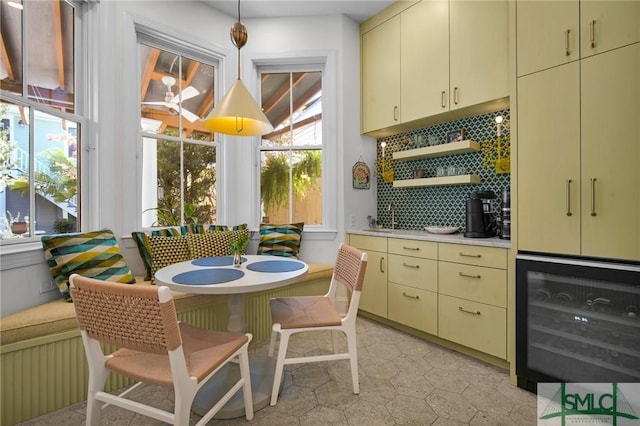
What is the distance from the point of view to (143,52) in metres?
2.95

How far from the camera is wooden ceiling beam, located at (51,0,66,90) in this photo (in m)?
2.37

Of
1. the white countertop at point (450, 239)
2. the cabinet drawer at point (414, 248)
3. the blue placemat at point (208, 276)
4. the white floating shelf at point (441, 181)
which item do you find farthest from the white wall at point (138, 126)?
the blue placemat at point (208, 276)

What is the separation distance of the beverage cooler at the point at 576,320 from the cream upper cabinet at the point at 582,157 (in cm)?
10

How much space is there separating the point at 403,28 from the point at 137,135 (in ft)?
8.61

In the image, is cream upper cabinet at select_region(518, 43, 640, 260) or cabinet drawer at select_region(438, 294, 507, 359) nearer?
cream upper cabinet at select_region(518, 43, 640, 260)

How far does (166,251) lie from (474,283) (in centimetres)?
235

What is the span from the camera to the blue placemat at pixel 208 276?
5.58 feet

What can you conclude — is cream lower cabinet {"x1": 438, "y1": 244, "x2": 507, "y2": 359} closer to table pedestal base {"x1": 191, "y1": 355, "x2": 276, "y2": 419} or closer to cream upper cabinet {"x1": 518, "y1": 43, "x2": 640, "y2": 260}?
cream upper cabinet {"x1": 518, "y1": 43, "x2": 640, "y2": 260}

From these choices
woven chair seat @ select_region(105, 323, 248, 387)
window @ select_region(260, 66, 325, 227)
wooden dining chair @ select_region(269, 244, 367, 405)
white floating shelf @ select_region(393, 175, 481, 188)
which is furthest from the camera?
window @ select_region(260, 66, 325, 227)

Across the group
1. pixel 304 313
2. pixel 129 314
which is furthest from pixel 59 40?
pixel 304 313

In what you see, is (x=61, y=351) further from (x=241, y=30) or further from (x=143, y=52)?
(x=143, y=52)

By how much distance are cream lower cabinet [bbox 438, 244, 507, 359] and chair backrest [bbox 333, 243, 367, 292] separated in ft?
2.85

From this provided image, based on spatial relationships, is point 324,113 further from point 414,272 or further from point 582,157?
point 582,157

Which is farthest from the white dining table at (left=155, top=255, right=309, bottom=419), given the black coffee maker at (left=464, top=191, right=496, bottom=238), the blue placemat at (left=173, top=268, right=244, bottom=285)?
the black coffee maker at (left=464, top=191, right=496, bottom=238)
